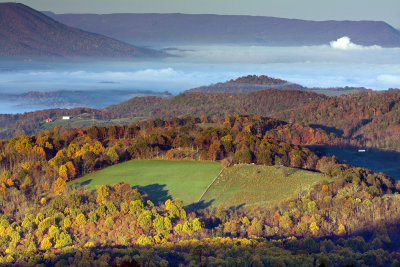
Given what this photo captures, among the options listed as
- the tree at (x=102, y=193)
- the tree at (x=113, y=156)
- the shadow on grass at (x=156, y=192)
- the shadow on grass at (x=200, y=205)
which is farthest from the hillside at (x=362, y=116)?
the tree at (x=102, y=193)

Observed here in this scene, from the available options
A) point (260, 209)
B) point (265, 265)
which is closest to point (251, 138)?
point (260, 209)

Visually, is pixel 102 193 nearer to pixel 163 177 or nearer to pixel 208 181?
pixel 163 177

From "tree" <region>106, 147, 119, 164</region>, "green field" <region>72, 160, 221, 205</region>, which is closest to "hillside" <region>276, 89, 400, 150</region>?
"green field" <region>72, 160, 221, 205</region>

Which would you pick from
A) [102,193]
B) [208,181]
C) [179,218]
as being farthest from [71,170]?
[179,218]

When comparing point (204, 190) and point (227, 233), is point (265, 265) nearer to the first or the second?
point (227, 233)

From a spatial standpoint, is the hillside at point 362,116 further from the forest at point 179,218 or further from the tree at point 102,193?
the tree at point 102,193

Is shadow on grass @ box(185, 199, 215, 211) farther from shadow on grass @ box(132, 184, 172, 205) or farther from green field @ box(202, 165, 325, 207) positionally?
shadow on grass @ box(132, 184, 172, 205)
